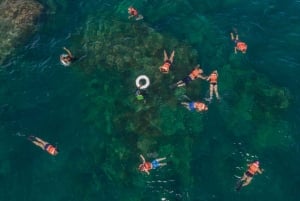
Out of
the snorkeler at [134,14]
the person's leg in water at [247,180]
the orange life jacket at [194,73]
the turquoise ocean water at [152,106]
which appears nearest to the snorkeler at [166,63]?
the turquoise ocean water at [152,106]

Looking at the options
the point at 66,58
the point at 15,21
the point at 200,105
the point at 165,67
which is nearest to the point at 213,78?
the point at 200,105

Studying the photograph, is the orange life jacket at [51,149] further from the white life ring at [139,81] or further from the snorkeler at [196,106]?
the snorkeler at [196,106]

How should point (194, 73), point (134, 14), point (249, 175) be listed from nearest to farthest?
point (249, 175)
point (194, 73)
point (134, 14)

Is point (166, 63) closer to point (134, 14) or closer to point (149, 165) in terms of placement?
point (134, 14)

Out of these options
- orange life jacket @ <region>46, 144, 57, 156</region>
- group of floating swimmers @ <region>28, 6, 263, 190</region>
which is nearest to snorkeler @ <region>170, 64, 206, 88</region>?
group of floating swimmers @ <region>28, 6, 263, 190</region>

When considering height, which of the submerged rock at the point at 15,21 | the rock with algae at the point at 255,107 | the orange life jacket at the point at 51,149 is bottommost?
the orange life jacket at the point at 51,149

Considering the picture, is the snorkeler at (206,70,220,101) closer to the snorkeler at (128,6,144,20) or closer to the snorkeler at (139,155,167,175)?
the snorkeler at (139,155,167,175)
